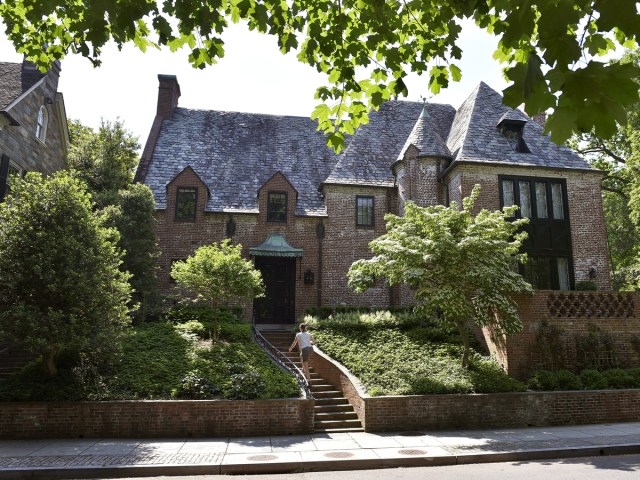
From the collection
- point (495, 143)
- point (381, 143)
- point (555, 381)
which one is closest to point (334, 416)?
point (555, 381)

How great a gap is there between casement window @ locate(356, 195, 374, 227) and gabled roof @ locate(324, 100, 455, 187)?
2.51 feet

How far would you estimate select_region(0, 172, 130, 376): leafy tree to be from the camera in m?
9.97

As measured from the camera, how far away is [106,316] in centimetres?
1091

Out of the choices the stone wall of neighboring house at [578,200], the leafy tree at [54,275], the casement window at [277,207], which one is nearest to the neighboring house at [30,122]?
the leafy tree at [54,275]

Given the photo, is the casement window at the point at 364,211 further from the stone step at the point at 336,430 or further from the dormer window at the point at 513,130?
the stone step at the point at 336,430

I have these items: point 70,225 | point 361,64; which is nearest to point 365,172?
point 70,225

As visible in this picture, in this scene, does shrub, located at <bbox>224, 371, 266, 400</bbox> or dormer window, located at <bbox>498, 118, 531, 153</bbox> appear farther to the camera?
dormer window, located at <bbox>498, 118, 531, 153</bbox>

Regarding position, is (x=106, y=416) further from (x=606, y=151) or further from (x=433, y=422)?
(x=606, y=151)

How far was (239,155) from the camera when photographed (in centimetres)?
2391

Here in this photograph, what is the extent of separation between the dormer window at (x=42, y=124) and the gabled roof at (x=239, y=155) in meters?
4.55

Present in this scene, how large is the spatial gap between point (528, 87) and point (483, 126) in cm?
2074

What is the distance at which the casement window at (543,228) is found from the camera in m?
19.6

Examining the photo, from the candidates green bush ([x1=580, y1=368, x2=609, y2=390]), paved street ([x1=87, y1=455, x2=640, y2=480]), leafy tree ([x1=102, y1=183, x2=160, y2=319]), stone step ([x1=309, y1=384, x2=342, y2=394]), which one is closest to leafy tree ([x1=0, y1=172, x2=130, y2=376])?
paved street ([x1=87, y1=455, x2=640, y2=480])

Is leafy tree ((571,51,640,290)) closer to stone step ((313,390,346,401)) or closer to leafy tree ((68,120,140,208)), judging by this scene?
stone step ((313,390,346,401))
